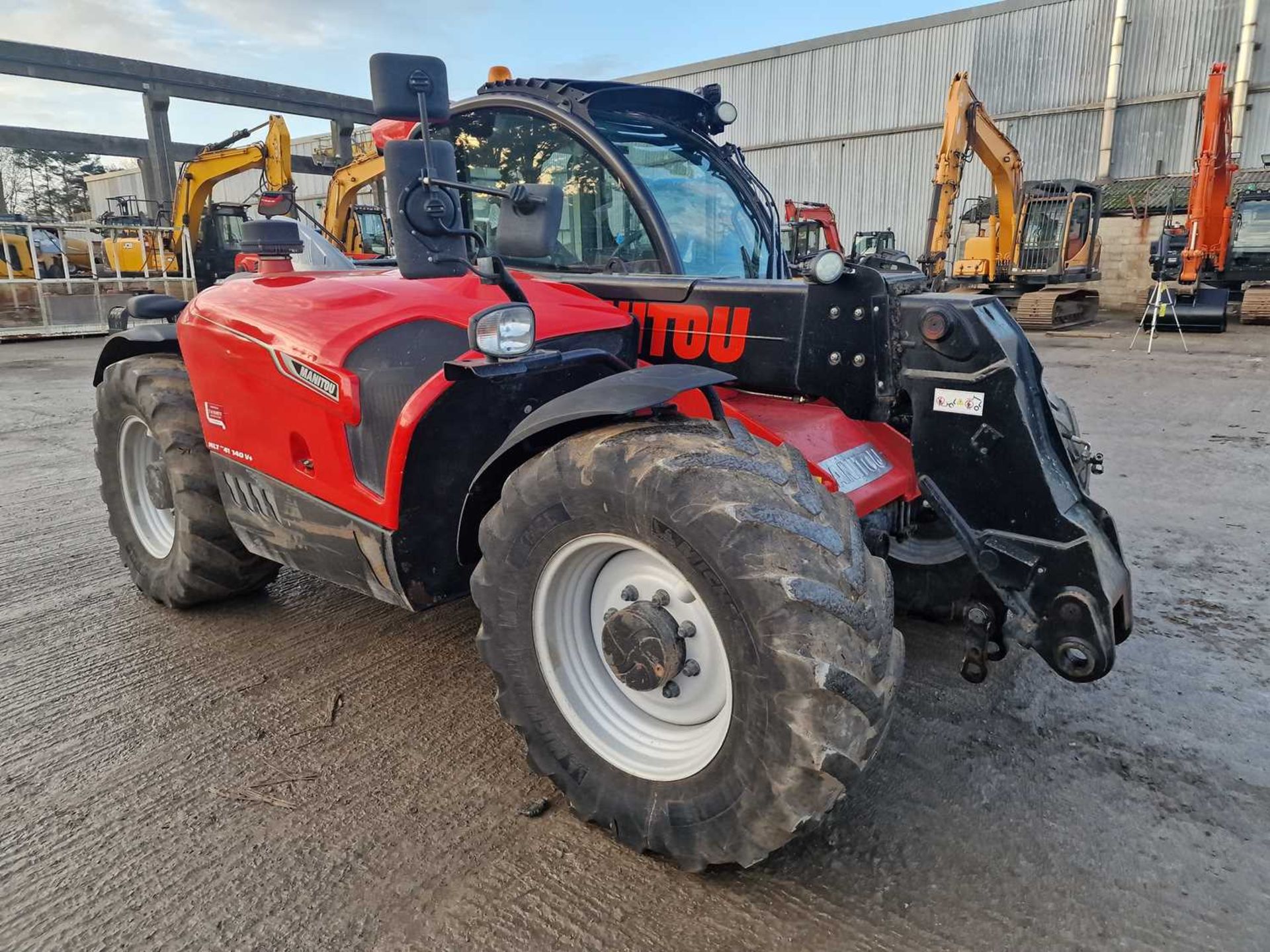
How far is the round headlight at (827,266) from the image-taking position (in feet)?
8.10

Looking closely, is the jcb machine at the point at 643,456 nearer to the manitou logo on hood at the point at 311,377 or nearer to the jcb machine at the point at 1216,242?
the manitou logo on hood at the point at 311,377

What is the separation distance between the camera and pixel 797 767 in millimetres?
1853

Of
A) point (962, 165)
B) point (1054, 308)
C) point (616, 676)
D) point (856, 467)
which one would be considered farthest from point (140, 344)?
point (1054, 308)

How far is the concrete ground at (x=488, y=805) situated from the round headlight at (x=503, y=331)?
126 centimetres

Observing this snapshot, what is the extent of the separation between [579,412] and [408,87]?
1.07 meters

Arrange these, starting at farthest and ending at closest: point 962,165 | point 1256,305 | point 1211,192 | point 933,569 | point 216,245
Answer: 1. point 216,245
2. point 1211,192
3. point 1256,305
4. point 962,165
5. point 933,569

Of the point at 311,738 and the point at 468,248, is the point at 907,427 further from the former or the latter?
the point at 311,738

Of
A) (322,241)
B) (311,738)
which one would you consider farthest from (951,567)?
(322,241)

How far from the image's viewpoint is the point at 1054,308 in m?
17.2

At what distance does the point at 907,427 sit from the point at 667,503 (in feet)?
4.37

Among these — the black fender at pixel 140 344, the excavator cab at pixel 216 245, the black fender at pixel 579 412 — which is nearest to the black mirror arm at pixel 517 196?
the black fender at pixel 579 412

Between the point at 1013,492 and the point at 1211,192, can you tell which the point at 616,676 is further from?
the point at 1211,192

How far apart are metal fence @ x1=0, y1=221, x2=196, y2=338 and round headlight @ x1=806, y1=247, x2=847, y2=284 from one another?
17.4 m

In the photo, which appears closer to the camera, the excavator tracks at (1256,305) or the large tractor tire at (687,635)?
the large tractor tire at (687,635)
